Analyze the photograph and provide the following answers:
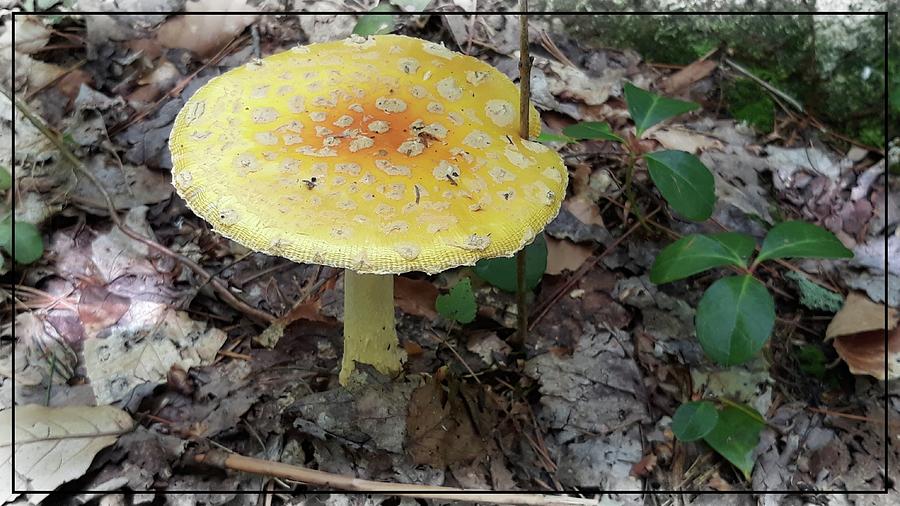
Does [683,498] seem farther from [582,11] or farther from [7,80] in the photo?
[7,80]

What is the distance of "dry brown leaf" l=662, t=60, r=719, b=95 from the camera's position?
4.69 m

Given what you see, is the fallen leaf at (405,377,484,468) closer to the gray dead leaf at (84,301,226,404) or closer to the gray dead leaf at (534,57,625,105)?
the gray dead leaf at (84,301,226,404)

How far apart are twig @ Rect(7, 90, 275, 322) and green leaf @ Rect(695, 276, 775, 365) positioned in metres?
2.15

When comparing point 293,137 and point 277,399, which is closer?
point 293,137

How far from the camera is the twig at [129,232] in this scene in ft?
12.2

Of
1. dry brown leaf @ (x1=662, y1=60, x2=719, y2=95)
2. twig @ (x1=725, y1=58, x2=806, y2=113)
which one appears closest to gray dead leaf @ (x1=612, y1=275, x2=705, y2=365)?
dry brown leaf @ (x1=662, y1=60, x2=719, y2=95)

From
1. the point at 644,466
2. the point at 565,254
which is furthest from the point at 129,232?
the point at 644,466

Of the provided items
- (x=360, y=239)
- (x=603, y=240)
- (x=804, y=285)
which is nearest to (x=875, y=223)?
(x=804, y=285)

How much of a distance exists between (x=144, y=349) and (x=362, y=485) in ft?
4.54

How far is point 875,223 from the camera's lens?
13.7 ft

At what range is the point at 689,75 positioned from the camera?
473 centimetres

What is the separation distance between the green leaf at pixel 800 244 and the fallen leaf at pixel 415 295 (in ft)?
5.30

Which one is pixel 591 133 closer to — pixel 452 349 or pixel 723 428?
pixel 452 349

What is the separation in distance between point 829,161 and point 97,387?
172 inches
